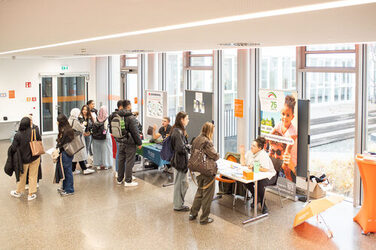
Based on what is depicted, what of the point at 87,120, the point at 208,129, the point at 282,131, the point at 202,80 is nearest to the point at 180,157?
the point at 208,129

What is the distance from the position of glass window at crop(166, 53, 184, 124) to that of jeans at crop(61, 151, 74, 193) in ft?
12.3

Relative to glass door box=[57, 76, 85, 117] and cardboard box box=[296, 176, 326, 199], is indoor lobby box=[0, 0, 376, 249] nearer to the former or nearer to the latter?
cardboard box box=[296, 176, 326, 199]

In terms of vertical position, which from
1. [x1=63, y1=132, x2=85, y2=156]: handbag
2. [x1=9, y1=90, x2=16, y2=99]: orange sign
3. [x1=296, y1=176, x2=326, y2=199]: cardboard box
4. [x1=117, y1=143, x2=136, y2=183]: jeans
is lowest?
[x1=296, y1=176, x2=326, y2=199]: cardboard box

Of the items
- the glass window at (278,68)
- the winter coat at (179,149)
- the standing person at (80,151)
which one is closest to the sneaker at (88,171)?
the standing person at (80,151)

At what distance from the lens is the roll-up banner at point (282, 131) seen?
649 centimetres

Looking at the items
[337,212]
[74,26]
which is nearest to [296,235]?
[337,212]

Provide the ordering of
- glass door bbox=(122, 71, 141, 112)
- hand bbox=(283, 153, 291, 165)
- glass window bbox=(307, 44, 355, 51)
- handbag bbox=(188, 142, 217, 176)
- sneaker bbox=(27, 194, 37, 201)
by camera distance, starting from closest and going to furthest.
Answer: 1. handbag bbox=(188, 142, 217, 176)
2. glass window bbox=(307, 44, 355, 51)
3. hand bbox=(283, 153, 291, 165)
4. sneaker bbox=(27, 194, 37, 201)
5. glass door bbox=(122, 71, 141, 112)

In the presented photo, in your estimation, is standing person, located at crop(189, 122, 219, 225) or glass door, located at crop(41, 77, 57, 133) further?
glass door, located at crop(41, 77, 57, 133)

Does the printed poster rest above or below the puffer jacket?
above

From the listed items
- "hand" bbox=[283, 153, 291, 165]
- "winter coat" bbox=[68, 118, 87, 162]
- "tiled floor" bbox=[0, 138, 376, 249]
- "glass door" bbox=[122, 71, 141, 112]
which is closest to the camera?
"tiled floor" bbox=[0, 138, 376, 249]

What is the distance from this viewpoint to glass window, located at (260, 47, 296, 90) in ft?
24.1

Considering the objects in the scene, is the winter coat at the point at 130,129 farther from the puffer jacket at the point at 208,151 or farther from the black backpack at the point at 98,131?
the puffer jacket at the point at 208,151

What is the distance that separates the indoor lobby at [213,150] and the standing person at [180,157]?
0.06ft

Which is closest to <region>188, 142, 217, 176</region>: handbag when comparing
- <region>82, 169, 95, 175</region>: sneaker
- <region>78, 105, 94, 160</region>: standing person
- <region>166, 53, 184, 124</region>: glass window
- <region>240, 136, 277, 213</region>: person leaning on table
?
<region>240, 136, 277, 213</region>: person leaning on table
